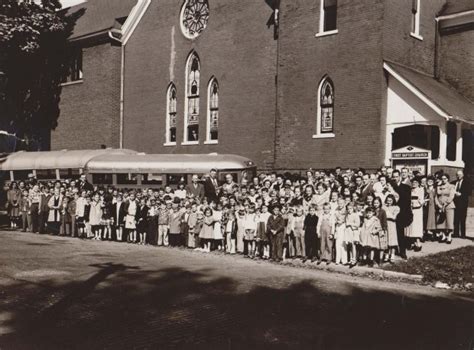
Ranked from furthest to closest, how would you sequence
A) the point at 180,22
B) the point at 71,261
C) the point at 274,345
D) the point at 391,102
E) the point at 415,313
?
the point at 180,22, the point at 391,102, the point at 71,261, the point at 415,313, the point at 274,345

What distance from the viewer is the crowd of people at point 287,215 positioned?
11.9 meters

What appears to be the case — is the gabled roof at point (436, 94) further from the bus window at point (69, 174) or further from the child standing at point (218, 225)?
the bus window at point (69, 174)

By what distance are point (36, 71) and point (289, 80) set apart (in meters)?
16.6

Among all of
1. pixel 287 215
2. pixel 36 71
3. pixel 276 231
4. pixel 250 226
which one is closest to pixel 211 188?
pixel 250 226

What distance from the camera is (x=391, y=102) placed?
18.6m

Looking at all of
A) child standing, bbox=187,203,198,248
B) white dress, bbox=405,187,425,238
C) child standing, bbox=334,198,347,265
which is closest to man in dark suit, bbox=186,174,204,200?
child standing, bbox=187,203,198,248

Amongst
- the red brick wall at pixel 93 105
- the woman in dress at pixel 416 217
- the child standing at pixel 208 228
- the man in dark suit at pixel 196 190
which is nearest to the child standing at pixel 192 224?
the child standing at pixel 208 228

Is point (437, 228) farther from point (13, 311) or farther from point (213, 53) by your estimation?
point (213, 53)

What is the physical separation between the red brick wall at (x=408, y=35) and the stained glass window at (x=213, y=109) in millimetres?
8169

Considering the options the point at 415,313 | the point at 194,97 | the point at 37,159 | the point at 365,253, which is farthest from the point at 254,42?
the point at 415,313

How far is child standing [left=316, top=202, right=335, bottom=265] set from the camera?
39.3 ft

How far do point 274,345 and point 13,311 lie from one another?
3550 mm

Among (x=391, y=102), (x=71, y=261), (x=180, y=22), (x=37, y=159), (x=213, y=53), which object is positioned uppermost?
(x=180, y=22)

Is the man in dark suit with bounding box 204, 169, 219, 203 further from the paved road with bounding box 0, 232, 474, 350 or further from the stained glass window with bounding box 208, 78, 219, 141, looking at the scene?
the stained glass window with bounding box 208, 78, 219, 141
